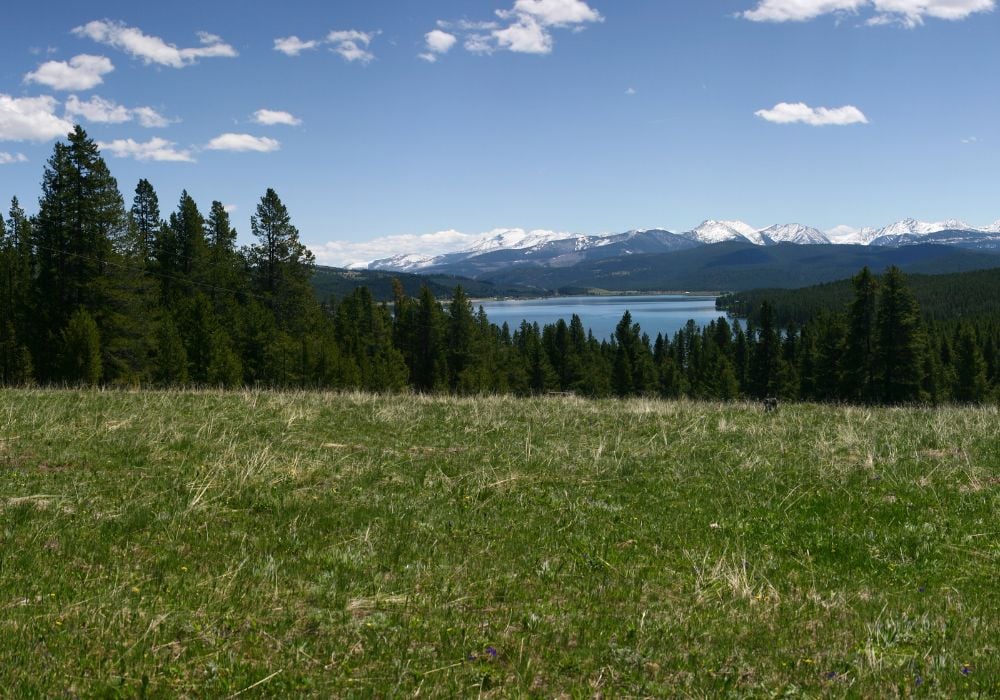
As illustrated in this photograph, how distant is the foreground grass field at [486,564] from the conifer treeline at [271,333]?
63.0 ft

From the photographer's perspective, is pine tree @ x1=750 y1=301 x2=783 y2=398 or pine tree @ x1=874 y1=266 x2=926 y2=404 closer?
pine tree @ x1=874 y1=266 x2=926 y2=404

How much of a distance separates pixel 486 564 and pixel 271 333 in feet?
194

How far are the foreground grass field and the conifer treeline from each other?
1921cm

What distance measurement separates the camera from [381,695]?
511cm

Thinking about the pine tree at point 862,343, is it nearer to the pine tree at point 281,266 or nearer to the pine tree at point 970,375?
the pine tree at point 970,375

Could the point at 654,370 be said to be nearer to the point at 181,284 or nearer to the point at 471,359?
the point at 471,359

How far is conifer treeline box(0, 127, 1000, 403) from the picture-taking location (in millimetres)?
43062

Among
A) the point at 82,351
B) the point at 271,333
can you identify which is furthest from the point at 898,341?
the point at 82,351

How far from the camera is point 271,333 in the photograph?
6256 cm

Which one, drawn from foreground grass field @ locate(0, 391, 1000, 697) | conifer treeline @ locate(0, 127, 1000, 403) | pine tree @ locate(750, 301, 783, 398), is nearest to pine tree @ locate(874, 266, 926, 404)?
conifer treeline @ locate(0, 127, 1000, 403)

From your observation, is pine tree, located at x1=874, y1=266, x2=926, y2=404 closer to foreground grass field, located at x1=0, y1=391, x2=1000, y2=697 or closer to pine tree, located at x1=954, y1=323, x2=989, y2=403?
pine tree, located at x1=954, y1=323, x2=989, y2=403

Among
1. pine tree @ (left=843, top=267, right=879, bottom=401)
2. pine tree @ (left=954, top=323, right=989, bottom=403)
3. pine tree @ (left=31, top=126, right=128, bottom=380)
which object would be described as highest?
pine tree @ (left=31, top=126, right=128, bottom=380)

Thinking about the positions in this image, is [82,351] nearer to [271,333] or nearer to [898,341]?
[271,333]

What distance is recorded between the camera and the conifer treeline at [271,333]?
141 ft
